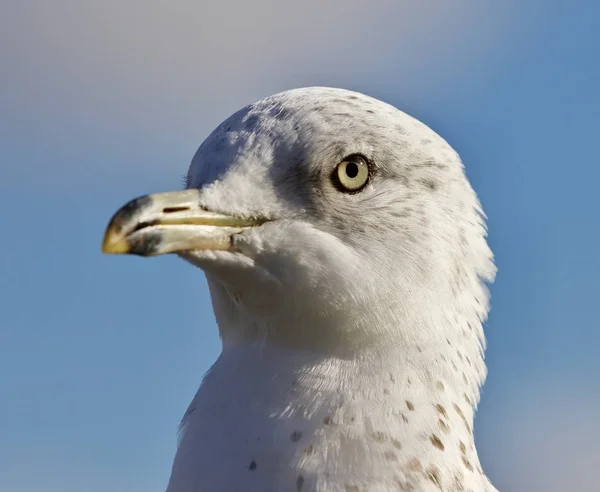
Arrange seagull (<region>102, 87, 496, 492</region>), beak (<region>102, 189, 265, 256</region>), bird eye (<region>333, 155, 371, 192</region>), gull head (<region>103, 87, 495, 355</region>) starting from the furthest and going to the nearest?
bird eye (<region>333, 155, 371, 192</region>)
gull head (<region>103, 87, 495, 355</region>)
seagull (<region>102, 87, 496, 492</region>)
beak (<region>102, 189, 265, 256</region>)

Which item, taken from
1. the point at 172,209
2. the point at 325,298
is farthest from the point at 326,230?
the point at 172,209

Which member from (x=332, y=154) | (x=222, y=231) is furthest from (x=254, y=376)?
(x=332, y=154)

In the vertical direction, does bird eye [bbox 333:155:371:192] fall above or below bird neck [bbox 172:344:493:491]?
above

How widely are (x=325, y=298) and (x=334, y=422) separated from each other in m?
0.49

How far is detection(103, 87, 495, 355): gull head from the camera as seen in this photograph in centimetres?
397

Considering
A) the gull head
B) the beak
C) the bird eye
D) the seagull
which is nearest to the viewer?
the beak

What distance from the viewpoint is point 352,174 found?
4234mm

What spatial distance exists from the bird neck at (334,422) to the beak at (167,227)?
1.74ft

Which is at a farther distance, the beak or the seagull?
the seagull

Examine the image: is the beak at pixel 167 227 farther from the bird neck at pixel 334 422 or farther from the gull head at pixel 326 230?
the bird neck at pixel 334 422

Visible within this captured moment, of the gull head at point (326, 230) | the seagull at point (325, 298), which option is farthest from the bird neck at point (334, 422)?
the gull head at point (326, 230)

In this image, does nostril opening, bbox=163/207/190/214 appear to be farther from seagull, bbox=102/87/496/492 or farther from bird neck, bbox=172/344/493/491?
bird neck, bbox=172/344/493/491

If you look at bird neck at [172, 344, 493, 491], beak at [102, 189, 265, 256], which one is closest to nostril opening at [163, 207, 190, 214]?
beak at [102, 189, 265, 256]

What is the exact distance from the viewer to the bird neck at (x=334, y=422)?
3736mm
